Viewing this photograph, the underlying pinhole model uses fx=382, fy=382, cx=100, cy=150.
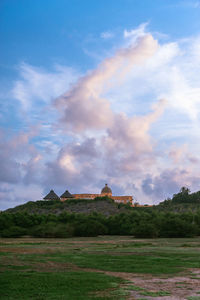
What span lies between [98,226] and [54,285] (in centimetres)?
2836

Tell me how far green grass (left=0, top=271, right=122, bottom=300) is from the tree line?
24106 mm

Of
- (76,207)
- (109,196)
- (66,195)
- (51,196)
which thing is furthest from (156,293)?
(109,196)

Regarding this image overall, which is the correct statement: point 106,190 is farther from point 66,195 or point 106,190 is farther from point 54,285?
point 54,285

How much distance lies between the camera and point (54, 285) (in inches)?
424

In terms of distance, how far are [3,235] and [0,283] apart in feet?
90.4

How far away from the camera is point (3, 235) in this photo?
37281mm

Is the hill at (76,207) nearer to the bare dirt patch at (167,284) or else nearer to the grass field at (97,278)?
the grass field at (97,278)

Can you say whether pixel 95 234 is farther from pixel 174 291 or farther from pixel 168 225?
pixel 174 291

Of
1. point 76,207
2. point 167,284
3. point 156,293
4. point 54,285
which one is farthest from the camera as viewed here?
point 76,207

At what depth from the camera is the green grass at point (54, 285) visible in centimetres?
948

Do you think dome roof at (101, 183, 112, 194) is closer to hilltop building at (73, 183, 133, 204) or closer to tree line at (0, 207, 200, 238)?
hilltop building at (73, 183, 133, 204)

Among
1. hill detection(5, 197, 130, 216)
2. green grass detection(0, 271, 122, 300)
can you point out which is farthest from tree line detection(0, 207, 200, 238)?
green grass detection(0, 271, 122, 300)

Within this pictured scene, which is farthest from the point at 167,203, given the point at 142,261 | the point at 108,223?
the point at 142,261

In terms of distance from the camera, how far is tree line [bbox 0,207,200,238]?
121 ft
